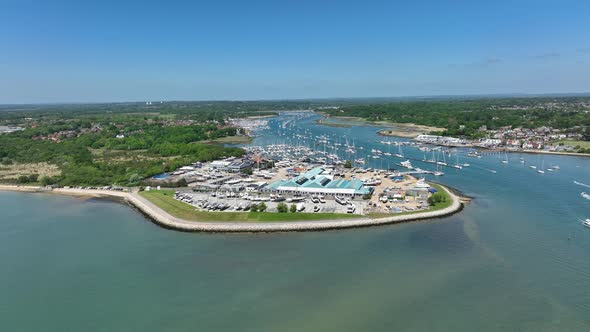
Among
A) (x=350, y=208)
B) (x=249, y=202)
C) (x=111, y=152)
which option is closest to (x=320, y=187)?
(x=350, y=208)

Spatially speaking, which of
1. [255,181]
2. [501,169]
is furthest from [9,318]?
[501,169]

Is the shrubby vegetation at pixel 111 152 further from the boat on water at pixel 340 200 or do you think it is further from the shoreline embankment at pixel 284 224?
the boat on water at pixel 340 200

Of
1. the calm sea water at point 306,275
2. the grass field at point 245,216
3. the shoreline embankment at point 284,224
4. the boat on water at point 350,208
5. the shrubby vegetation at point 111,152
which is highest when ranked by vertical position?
the shrubby vegetation at point 111,152

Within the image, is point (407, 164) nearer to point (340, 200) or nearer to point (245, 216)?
point (340, 200)

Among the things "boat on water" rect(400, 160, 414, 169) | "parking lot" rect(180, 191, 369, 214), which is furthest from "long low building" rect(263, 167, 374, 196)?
"boat on water" rect(400, 160, 414, 169)

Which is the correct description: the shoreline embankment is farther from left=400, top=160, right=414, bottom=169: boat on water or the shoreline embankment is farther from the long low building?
left=400, top=160, right=414, bottom=169: boat on water

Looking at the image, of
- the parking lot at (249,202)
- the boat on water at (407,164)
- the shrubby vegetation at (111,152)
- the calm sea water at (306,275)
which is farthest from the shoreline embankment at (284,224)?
the boat on water at (407,164)
